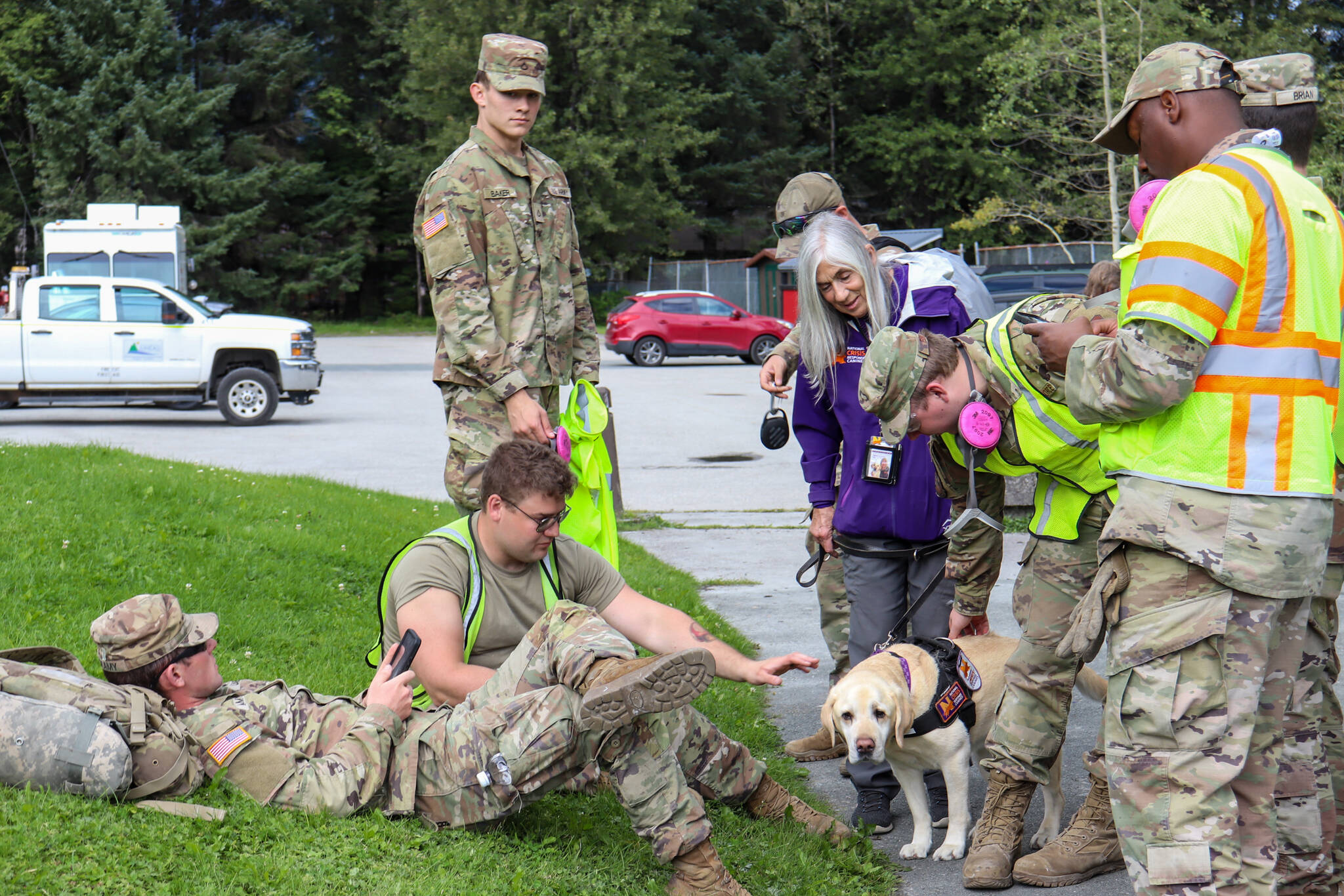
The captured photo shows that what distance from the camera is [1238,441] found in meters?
2.66

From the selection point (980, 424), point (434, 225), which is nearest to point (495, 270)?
point (434, 225)

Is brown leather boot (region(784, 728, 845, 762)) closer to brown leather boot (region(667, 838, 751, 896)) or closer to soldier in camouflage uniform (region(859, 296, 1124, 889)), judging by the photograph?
soldier in camouflage uniform (region(859, 296, 1124, 889))

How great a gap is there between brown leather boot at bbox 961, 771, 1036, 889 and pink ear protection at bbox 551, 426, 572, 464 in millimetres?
1970

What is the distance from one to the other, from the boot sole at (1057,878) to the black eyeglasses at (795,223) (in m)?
2.49

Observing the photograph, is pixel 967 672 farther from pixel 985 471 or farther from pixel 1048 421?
pixel 1048 421

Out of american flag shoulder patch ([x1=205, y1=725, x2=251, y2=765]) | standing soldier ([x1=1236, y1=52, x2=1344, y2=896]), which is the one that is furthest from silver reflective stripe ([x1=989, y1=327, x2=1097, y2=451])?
american flag shoulder patch ([x1=205, y1=725, x2=251, y2=765])

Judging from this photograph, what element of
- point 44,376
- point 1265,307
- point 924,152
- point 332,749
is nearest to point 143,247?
point 44,376

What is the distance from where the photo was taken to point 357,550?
7586mm

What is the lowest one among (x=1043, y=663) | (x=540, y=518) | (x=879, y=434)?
(x=1043, y=663)

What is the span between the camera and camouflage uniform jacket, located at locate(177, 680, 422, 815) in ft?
11.6

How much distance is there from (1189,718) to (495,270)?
307 centimetres

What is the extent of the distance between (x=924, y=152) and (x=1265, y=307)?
44.2 metres

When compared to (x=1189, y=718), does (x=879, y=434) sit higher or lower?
higher

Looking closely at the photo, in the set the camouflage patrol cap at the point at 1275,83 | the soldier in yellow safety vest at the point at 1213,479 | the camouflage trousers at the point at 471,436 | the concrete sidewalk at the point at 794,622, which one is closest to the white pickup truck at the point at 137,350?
the concrete sidewalk at the point at 794,622
